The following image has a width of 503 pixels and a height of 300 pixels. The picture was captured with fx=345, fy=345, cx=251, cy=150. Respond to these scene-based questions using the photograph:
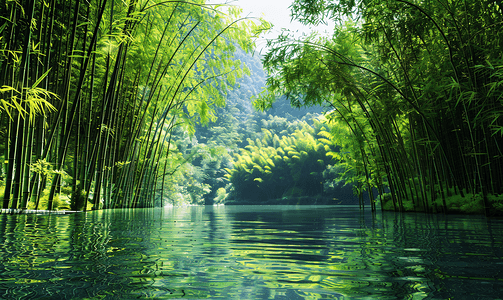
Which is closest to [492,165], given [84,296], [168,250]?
[168,250]

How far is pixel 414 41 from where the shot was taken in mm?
4367

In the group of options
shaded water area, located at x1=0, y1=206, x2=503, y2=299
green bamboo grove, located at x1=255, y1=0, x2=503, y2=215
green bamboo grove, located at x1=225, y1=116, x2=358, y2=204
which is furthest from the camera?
green bamboo grove, located at x1=225, y1=116, x2=358, y2=204

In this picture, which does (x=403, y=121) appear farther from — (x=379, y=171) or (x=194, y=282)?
(x=194, y=282)

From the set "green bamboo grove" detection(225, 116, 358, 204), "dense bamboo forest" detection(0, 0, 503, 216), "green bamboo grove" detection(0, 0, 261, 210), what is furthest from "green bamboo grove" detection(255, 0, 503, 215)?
"green bamboo grove" detection(225, 116, 358, 204)

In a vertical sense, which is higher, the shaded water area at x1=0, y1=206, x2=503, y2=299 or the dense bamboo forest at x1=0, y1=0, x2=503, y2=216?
the dense bamboo forest at x1=0, y1=0, x2=503, y2=216

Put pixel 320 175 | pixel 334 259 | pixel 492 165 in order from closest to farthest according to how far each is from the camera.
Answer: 1. pixel 334 259
2. pixel 492 165
3. pixel 320 175

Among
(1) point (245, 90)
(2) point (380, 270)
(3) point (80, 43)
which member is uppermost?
(1) point (245, 90)

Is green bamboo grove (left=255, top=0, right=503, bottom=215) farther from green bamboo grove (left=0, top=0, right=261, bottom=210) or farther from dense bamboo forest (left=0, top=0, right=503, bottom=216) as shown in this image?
green bamboo grove (left=0, top=0, right=261, bottom=210)

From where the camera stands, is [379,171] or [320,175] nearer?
[379,171]

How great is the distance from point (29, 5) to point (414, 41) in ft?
14.0

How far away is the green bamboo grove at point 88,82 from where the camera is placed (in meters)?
3.46

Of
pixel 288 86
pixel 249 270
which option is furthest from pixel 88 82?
pixel 249 270

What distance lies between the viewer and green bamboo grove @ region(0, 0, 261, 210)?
346 centimetres

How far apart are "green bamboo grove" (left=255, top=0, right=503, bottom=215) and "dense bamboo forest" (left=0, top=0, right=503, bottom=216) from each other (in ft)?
0.08
